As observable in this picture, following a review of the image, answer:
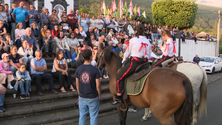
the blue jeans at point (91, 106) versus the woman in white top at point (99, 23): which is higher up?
the woman in white top at point (99, 23)

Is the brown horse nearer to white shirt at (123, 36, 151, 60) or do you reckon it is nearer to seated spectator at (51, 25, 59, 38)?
white shirt at (123, 36, 151, 60)

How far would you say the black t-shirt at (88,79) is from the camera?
3.99m

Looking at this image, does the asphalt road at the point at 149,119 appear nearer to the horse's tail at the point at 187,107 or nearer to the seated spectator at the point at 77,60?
the horse's tail at the point at 187,107

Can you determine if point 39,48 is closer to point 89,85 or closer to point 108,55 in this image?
point 108,55

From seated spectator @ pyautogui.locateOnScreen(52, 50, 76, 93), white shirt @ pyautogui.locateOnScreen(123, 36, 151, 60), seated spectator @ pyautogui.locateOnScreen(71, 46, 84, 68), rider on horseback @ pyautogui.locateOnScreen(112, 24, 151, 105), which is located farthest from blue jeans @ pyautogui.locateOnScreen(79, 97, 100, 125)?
seated spectator @ pyautogui.locateOnScreen(71, 46, 84, 68)

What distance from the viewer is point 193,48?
25750 mm

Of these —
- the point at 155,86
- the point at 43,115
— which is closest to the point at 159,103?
the point at 155,86

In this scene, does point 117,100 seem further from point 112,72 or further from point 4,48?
point 4,48

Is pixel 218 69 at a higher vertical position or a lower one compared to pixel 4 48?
lower

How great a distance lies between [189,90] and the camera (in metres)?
3.67

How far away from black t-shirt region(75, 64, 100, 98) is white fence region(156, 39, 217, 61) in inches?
707

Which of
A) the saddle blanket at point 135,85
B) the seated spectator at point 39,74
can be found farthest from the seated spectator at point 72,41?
the saddle blanket at point 135,85

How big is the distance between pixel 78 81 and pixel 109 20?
1136 centimetres

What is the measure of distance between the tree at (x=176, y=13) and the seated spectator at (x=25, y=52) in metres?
29.1
